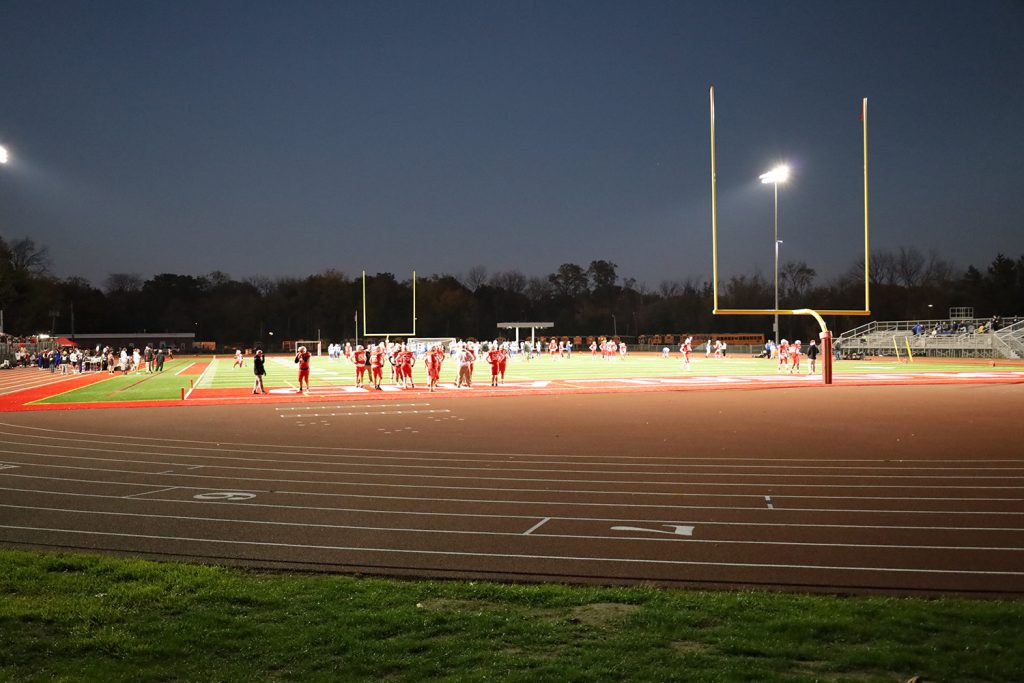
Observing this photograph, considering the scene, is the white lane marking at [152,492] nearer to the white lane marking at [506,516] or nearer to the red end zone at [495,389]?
the white lane marking at [506,516]

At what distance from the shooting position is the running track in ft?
20.0

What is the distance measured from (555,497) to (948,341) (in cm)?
5224

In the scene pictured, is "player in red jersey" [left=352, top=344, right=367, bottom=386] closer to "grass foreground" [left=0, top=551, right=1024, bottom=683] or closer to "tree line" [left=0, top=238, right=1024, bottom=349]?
"grass foreground" [left=0, top=551, right=1024, bottom=683]

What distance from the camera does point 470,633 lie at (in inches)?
181

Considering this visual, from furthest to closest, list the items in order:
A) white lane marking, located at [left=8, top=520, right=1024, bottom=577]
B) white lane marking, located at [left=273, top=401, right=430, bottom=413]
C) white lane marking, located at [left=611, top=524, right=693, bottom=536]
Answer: white lane marking, located at [left=273, top=401, right=430, bottom=413] → white lane marking, located at [left=611, top=524, right=693, bottom=536] → white lane marking, located at [left=8, top=520, right=1024, bottom=577]

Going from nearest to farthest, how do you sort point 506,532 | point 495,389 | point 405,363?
point 506,532
point 495,389
point 405,363

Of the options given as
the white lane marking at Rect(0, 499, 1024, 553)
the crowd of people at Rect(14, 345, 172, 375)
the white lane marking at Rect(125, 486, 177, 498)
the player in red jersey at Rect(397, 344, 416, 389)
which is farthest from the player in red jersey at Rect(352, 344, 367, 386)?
the crowd of people at Rect(14, 345, 172, 375)

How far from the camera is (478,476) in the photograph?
32.0 feet

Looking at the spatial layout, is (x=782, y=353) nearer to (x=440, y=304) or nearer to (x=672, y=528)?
(x=672, y=528)

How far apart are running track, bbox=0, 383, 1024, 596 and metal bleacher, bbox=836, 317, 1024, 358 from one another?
38378 mm

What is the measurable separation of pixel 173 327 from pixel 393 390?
95819 millimetres

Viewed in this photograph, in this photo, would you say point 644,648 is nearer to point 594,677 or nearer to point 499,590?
point 594,677

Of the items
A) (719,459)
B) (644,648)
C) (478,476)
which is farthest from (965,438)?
(644,648)

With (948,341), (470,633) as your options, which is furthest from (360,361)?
(948,341)
